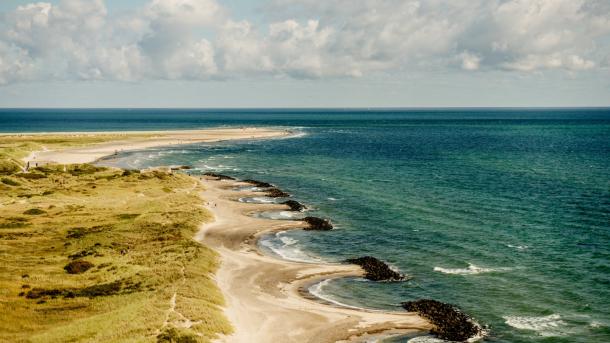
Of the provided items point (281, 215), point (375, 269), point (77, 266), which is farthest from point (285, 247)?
point (77, 266)

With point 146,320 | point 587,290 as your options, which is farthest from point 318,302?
point 587,290

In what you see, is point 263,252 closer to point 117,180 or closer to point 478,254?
point 478,254

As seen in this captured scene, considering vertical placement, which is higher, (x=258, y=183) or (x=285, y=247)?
(x=258, y=183)

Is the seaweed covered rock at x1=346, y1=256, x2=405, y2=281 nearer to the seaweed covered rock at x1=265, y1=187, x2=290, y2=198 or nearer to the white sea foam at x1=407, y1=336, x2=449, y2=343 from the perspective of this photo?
the white sea foam at x1=407, y1=336, x2=449, y2=343

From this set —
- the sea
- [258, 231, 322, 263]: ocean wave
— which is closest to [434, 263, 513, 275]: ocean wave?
the sea

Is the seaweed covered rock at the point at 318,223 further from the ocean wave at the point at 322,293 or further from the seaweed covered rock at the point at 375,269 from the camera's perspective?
the ocean wave at the point at 322,293

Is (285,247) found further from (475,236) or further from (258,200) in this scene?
(258,200)

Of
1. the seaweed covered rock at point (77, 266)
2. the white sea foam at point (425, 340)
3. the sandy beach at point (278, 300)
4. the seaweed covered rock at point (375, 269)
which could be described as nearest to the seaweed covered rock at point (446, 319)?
the white sea foam at point (425, 340)
